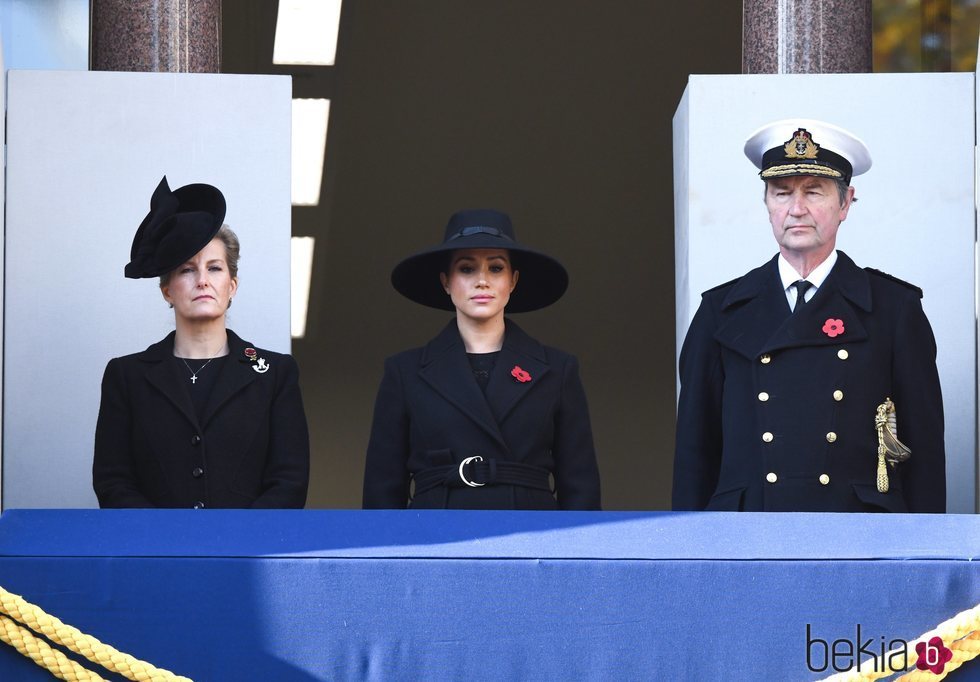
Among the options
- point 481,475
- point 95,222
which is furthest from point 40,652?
point 95,222

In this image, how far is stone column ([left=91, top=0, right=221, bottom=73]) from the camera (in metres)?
6.87

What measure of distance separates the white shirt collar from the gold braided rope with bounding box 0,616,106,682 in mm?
2505

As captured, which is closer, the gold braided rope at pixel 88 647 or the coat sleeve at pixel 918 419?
the gold braided rope at pixel 88 647

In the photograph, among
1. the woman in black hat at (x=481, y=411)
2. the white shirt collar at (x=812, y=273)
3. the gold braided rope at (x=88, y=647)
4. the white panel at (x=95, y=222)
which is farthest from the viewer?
the white panel at (x=95, y=222)

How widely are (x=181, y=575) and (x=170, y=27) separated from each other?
3805 mm

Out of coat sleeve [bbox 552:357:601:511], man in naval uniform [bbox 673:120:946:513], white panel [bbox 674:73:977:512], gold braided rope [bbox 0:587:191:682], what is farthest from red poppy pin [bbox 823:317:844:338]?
gold braided rope [bbox 0:587:191:682]

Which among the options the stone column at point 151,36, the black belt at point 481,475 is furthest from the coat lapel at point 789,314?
the stone column at point 151,36

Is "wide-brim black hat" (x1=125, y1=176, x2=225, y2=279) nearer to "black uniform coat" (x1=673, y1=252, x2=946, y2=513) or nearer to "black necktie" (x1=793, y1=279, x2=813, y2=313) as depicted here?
"black uniform coat" (x1=673, y1=252, x2=946, y2=513)

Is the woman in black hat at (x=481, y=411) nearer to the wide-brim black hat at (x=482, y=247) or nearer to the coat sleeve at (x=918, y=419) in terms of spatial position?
the wide-brim black hat at (x=482, y=247)

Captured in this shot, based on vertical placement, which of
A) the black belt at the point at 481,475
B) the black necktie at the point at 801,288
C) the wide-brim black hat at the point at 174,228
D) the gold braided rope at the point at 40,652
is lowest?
the gold braided rope at the point at 40,652

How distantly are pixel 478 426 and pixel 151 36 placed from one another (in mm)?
2630

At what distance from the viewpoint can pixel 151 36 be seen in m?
6.88

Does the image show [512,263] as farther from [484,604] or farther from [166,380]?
[484,604]

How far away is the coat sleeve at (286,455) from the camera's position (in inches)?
201
